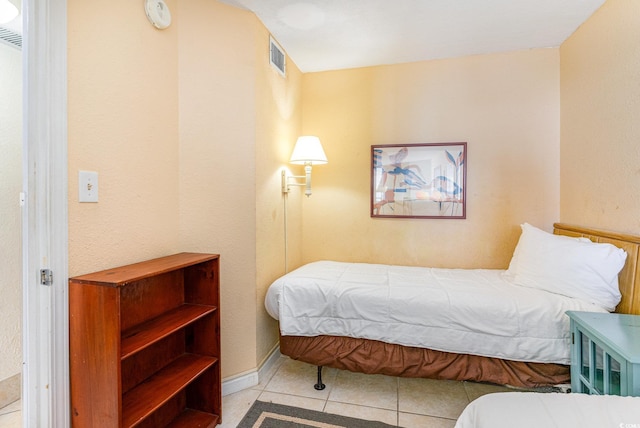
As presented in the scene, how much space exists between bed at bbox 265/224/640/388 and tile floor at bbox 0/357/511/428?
240mm

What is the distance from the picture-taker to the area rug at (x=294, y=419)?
1576 millimetres

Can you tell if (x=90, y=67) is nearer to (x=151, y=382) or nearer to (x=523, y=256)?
(x=151, y=382)

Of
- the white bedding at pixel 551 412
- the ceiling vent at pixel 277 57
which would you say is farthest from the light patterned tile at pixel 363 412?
the ceiling vent at pixel 277 57

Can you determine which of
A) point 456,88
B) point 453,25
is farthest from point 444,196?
point 453,25

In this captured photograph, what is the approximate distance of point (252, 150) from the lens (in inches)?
74.7

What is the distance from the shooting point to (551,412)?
85 cm

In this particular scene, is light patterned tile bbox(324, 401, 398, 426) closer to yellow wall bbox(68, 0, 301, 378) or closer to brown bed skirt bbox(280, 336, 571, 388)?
brown bed skirt bbox(280, 336, 571, 388)

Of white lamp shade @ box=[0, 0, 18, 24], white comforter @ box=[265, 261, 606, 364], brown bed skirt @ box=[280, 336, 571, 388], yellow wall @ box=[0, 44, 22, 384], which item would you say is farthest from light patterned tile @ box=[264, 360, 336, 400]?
white lamp shade @ box=[0, 0, 18, 24]

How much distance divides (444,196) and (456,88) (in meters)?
0.95

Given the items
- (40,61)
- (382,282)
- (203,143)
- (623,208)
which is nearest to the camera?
(40,61)

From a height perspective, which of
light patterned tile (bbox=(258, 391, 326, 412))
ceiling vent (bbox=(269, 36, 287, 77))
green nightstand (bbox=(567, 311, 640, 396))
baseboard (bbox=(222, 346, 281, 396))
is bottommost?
light patterned tile (bbox=(258, 391, 326, 412))

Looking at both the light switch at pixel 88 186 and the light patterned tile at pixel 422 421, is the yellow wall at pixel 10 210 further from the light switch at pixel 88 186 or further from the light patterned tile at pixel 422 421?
the light patterned tile at pixel 422 421

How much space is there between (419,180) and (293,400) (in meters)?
1.96

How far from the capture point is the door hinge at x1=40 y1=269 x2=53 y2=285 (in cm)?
107
